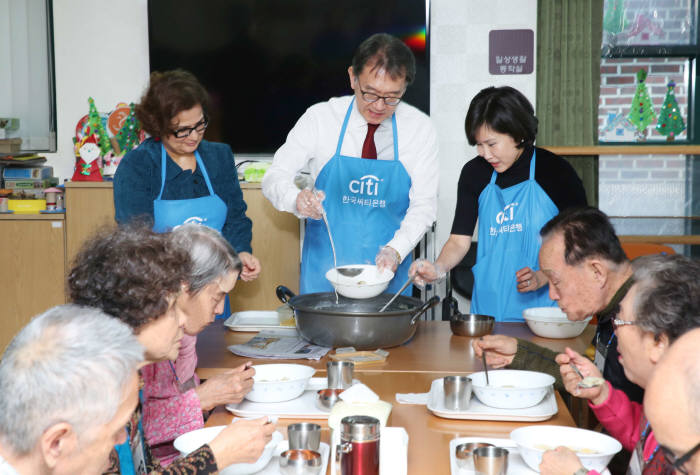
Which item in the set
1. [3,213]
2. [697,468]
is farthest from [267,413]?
[3,213]

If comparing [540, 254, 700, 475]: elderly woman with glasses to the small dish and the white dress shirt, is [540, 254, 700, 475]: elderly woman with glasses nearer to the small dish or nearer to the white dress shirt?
the small dish

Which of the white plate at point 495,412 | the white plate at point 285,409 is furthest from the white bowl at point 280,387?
the white plate at point 495,412

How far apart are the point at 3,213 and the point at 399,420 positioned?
11.1 ft

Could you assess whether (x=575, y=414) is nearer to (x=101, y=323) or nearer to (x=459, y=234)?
(x=459, y=234)

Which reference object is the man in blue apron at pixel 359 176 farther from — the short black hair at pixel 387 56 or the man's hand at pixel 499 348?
the man's hand at pixel 499 348

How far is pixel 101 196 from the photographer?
168 inches

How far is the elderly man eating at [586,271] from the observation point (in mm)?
2027

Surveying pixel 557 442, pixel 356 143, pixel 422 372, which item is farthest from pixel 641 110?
pixel 557 442

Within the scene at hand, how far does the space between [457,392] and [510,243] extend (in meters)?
1.16

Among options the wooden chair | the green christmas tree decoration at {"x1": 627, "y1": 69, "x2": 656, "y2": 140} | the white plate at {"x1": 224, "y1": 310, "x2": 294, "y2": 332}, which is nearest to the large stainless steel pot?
the white plate at {"x1": 224, "y1": 310, "x2": 294, "y2": 332}

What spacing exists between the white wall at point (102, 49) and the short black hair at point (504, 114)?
2672 mm

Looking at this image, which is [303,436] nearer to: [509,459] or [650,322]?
[509,459]

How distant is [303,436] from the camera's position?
1525 mm

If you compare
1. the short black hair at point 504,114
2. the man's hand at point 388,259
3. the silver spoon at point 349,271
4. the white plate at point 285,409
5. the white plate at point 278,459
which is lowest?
the white plate at point 278,459
